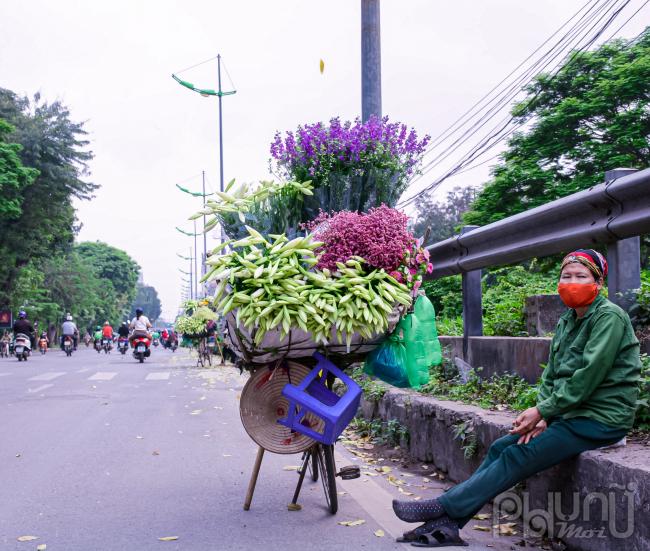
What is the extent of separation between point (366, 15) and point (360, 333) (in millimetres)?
7611

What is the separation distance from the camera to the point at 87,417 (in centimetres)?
951

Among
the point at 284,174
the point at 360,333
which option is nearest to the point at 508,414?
the point at 360,333

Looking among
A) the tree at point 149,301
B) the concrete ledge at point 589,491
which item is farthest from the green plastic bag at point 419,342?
the tree at point 149,301

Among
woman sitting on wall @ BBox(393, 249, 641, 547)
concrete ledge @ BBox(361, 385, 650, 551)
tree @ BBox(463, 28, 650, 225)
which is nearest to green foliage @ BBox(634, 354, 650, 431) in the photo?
concrete ledge @ BBox(361, 385, 650, 551)

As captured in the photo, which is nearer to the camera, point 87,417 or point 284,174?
point 284,174

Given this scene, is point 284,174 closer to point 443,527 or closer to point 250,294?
point 250,294

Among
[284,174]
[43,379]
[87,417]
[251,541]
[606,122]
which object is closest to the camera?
[251,541]

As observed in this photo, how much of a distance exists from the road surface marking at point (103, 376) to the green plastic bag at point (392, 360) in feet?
42.3

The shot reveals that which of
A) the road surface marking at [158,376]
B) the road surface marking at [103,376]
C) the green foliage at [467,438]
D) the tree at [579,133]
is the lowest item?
the road surface marking at [158,376]

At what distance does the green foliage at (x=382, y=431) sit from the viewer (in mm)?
6660

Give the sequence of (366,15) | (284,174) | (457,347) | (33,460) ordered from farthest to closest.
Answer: (366,15) → (457,347) → (33,460) → (284,174)

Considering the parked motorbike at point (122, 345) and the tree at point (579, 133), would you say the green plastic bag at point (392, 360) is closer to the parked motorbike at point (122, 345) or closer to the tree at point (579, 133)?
the tree at point (579, 133)

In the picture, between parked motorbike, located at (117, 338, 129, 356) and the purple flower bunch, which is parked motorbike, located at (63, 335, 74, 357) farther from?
the purple flower bunch

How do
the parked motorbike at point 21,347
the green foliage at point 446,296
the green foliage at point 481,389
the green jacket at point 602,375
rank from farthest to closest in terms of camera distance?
the parked motorbike at point 21,347 → the green foliage at point 446,296 → the green foliage at point 481,389 → the green jacket at point 602,375
